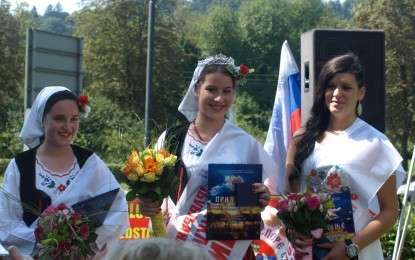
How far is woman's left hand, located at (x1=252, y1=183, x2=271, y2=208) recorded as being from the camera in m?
3.94

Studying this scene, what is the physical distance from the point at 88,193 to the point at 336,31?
15.6 ft

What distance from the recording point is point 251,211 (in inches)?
156

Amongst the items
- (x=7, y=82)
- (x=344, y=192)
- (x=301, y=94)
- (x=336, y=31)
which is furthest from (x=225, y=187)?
(x=7, y=82)

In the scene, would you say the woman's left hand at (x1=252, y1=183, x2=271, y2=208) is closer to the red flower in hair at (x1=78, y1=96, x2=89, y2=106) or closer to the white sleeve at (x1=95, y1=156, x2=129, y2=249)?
the white sleeve at (x1=95, y1=156, x2=129, y2=249)

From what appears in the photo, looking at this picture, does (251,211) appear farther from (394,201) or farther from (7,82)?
(7,82)

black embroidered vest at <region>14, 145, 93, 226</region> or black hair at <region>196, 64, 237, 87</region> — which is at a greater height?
black hair at <region>196, 64, 237, 87</region>

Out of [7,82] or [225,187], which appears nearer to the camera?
[225,187]

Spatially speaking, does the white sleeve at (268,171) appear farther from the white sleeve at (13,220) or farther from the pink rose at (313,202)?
the white sleeve at (13,220)

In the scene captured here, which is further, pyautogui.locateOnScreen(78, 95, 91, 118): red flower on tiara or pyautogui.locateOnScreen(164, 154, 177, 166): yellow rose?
pyautogui.locateOnScreen(78, 95, 91, 118): red flower on tiara

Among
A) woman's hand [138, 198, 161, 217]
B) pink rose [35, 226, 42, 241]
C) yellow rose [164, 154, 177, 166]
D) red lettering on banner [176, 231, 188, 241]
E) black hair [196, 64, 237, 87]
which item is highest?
black hair [196, 64, 237, 87]

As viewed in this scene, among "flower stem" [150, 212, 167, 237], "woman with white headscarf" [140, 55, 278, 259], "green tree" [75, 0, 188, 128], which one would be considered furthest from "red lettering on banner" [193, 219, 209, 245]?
"green tree" [75, 0, 188, 128]

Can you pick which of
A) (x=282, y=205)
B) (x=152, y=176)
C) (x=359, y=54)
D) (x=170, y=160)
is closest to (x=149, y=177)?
(x=152, y=176)

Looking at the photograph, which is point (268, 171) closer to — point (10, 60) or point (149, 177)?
Result: point (149, 177)

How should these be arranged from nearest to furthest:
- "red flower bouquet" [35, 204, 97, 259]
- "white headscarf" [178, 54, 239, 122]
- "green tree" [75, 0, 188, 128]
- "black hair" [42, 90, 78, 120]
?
1. "red flower bouquet" [35, 204, 97, 259]
2. "black hair" [42, 90, 78, 120]
3. "white headscarf" [178, 54, 239, 122]
4. "green tree" [75, 0, 188, 128]
